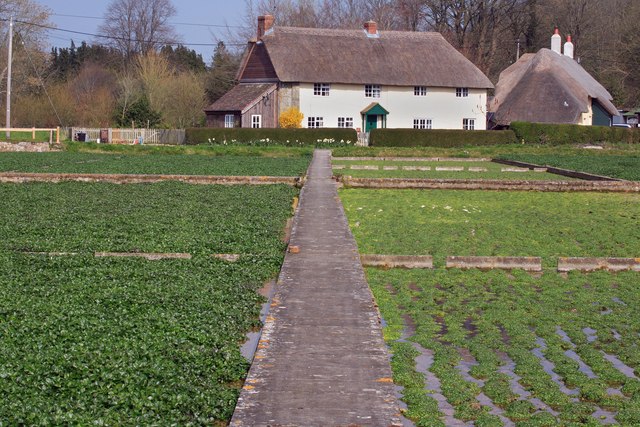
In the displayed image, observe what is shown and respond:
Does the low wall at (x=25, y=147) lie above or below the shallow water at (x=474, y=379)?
above

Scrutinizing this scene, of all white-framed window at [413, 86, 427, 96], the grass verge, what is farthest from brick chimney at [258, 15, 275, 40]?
the grass verge

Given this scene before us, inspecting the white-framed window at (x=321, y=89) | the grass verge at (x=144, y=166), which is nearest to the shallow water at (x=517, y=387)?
the grass verge at (x=144, y=166)

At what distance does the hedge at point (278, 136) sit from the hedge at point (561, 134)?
1101cm

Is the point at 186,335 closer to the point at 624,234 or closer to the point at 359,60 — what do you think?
the point at 624,234

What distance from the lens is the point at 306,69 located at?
66.9 meters

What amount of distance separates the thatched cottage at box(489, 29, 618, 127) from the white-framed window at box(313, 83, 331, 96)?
13.9 meters

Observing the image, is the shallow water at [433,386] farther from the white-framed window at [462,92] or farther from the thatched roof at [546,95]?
the white-framed window at [462,92]

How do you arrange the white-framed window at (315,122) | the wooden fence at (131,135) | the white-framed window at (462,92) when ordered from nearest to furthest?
the wooden fence at (131,135), the white-framed window at (315,122), the white-framed window at (462,92)

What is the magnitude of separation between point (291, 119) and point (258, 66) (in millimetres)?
7280

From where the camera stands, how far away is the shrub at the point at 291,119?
63969 mm

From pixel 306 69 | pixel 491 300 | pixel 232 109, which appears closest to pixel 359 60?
pixel 306 69

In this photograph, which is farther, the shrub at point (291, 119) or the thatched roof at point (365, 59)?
the thatched roof at point (365, 59)

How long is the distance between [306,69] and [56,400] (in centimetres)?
6083

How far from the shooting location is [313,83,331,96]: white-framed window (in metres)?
67.2
